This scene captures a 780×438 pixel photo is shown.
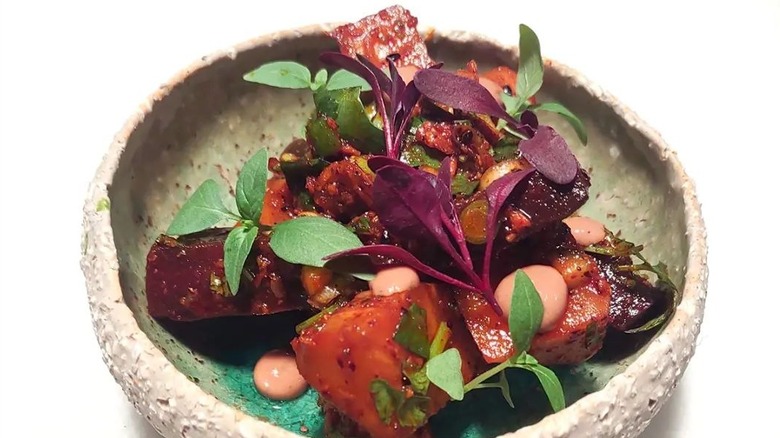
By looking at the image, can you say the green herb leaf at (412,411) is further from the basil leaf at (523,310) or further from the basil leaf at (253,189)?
the basil leaf at (253,189)

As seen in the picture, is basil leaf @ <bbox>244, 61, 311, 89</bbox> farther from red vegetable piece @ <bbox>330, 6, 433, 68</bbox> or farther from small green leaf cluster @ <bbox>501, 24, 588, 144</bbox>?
small green leaf cluster @ <bbox>501, 24, 588, 144</bbox>

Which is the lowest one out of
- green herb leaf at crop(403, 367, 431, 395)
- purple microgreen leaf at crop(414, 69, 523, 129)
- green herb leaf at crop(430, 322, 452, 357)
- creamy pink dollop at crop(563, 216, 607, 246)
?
green herb leaf at crop(403, 367, 431, 395)

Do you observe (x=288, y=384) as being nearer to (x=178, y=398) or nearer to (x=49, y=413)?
(x=178, y=398)

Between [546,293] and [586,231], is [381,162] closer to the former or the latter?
[546,293]

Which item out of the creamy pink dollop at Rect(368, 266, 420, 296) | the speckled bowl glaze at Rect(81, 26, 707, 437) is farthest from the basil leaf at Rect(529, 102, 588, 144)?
the creamy pink dollop at Rect(368, 266, 420, 296)

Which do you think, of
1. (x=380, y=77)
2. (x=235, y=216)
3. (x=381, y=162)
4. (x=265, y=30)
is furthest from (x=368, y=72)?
(x=265, y=30)

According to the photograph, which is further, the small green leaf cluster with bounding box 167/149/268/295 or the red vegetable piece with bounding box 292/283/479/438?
the small green leaf cluster with bounding box 167/149/268/295
